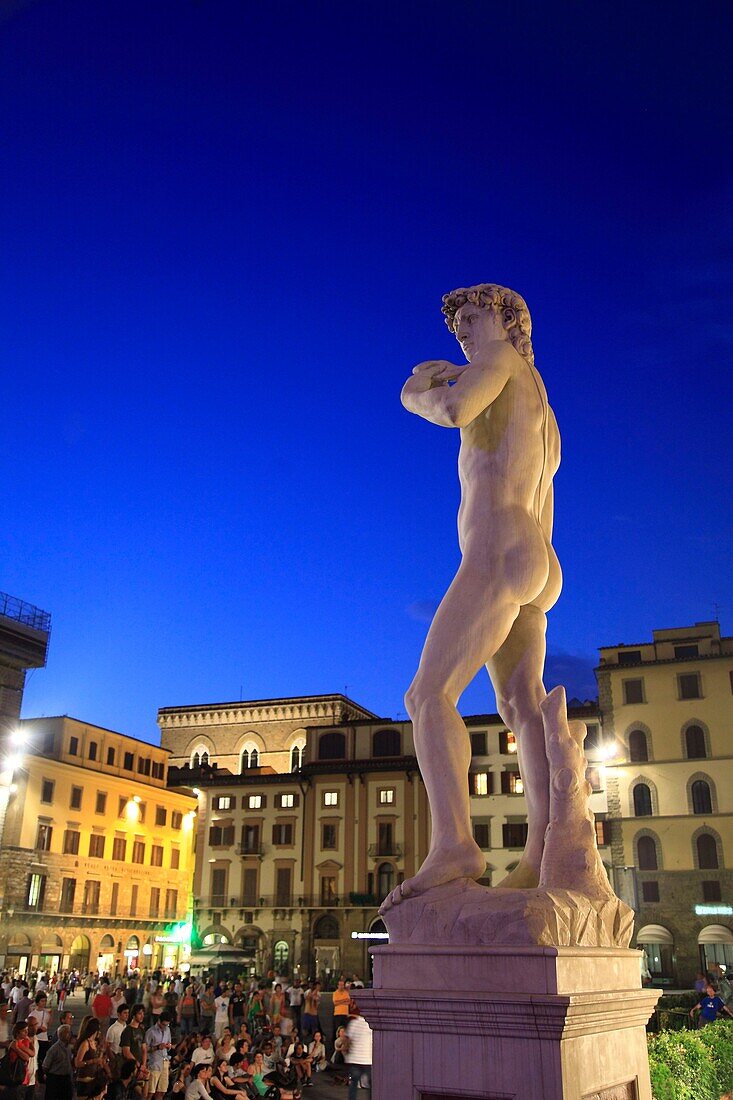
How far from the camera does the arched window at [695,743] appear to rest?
4284cm

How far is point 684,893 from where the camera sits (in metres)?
40.5

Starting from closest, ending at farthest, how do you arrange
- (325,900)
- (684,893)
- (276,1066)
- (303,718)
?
(276,1066), (684,893), (325,900), (303,718)

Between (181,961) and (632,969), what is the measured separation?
52.5m

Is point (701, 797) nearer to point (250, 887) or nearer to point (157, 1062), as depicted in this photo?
point (250, 887)

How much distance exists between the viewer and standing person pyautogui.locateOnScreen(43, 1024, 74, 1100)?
424 inches

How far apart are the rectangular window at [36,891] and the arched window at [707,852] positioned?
28.4 meters

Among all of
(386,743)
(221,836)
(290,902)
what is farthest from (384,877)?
(221,836)

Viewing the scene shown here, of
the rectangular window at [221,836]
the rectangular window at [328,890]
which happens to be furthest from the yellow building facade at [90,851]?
the rectangular window at [328,890]

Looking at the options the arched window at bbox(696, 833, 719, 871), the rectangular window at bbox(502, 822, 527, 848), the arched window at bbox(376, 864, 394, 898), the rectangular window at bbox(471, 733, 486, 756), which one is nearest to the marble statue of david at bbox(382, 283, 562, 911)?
the arched window at bbox(696, 833, 719, 871)

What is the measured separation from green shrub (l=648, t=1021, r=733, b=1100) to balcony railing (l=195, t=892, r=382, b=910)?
41.2m

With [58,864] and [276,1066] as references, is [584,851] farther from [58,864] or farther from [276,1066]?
[58,864]

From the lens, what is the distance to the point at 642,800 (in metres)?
43.2

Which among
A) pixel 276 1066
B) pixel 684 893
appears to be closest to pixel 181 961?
pixel 684 893

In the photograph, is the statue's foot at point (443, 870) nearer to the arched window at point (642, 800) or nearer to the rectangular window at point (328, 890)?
the arched window at point (642, 800)
